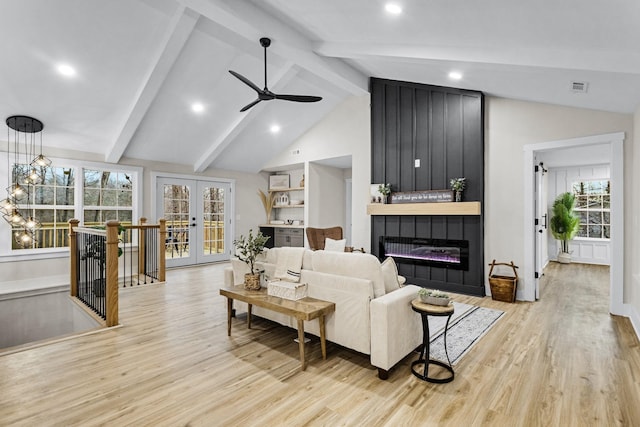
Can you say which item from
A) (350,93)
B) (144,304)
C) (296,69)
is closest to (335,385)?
(144,304)

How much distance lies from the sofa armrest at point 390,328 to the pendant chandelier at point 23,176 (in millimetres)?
5752

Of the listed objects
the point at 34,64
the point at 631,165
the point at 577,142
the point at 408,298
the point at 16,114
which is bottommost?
the point at 408,298

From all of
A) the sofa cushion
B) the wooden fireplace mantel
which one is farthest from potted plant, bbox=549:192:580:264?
the sofa cushion

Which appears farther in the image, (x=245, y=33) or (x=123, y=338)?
(x=245, y=33)

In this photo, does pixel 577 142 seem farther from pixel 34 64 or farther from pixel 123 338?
pixel 34 64

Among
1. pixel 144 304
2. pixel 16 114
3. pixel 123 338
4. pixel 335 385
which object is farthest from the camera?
pixel 16 114

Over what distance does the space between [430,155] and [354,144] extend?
1707 millimetres

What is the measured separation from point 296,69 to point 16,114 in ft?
13.7

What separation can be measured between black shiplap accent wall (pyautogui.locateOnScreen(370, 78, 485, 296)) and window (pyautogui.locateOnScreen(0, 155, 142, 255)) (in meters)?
4.97

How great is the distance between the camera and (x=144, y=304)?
4.26 metres

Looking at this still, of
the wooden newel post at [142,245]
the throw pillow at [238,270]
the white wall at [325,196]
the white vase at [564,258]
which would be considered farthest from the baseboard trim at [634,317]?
the wooden newel post at [142,245]

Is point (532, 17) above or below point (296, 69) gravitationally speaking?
below

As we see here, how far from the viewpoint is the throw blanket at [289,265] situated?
3.04m

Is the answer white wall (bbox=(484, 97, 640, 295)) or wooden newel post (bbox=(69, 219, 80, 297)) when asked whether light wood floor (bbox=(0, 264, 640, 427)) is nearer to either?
white wall (bbox=(484, 97, 640, 295))
